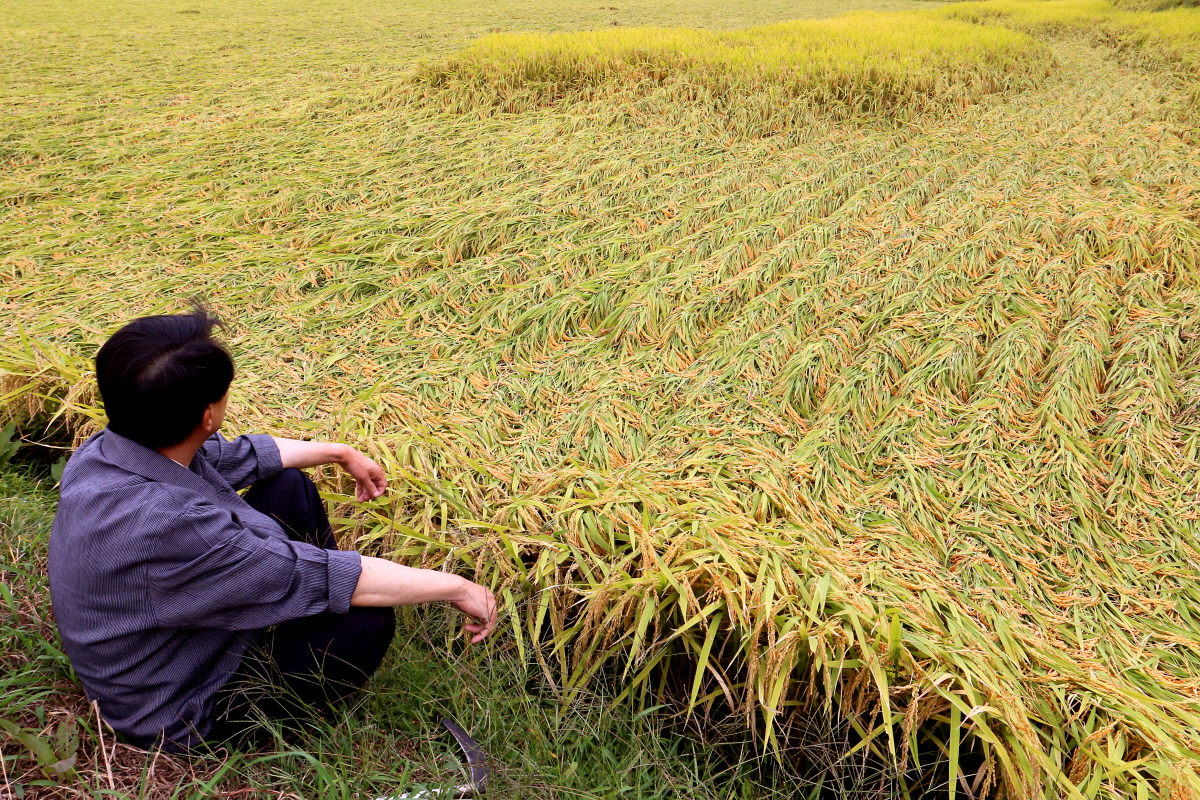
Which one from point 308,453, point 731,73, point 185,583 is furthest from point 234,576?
point 731,73

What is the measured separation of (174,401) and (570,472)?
912 millimetres

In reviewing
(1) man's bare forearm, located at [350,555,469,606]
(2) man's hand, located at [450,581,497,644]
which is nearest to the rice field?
(2) man's hand, located at [450,581,497,644]

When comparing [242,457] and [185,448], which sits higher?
[185,448]

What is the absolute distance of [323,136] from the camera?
14.2ft

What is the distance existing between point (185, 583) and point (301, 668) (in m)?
0.25

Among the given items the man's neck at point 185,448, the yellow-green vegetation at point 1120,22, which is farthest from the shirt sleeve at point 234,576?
the yellow-green vegetation at point 1120,22

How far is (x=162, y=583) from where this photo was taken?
107 cm

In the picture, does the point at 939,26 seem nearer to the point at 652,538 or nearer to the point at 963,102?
the point at 963,102

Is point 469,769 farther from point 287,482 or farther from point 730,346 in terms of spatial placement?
point 730,346

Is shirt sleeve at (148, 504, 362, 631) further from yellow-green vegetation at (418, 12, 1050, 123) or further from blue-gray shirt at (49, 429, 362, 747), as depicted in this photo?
yellow-green vegetation at (418, 12, 1050, 123)

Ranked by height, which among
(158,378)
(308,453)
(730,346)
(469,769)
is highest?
(158,378)

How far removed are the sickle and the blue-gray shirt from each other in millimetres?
304

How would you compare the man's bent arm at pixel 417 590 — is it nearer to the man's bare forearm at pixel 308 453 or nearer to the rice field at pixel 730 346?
the rice field at pixel 730 346

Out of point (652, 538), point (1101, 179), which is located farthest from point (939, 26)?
point (652, 538)
